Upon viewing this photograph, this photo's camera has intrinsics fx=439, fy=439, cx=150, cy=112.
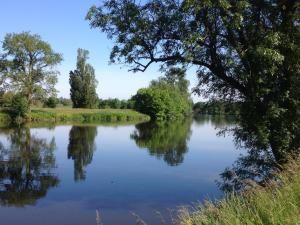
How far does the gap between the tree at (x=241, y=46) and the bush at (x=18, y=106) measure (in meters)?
49.2

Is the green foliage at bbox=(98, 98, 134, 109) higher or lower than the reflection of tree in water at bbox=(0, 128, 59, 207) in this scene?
higher

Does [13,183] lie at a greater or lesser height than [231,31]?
lesser

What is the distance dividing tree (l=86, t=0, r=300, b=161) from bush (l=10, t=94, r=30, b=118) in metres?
49.2

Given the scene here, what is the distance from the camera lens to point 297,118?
12.6 m

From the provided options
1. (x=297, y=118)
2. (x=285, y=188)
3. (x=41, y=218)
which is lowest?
(x=41, y=218)

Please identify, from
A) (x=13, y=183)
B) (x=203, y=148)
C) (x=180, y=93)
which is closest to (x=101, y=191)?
(x=13, y=183)

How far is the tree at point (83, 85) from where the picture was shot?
82.9m

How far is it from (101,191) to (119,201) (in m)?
1.80

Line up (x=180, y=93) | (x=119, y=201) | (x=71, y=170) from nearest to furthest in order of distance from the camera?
(x=119, y=201)
(x=71, y=170)
(x=180, y=93)

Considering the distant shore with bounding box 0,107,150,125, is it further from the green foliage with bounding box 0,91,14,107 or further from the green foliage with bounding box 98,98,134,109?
the green foliage with bounding box 98,98,134,109

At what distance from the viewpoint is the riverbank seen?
208 feet

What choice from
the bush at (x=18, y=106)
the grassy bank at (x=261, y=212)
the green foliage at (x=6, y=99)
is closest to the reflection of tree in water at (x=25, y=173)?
the grassy bank at (x=261, y=212)

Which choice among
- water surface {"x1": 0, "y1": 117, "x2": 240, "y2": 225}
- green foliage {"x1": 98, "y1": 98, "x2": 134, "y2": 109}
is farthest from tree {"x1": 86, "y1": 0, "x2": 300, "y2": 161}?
green foliage {"x1": 98, "y1": 98, "x2": 134, "y2": 109}

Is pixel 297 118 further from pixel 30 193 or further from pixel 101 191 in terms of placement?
pixel 30 193
